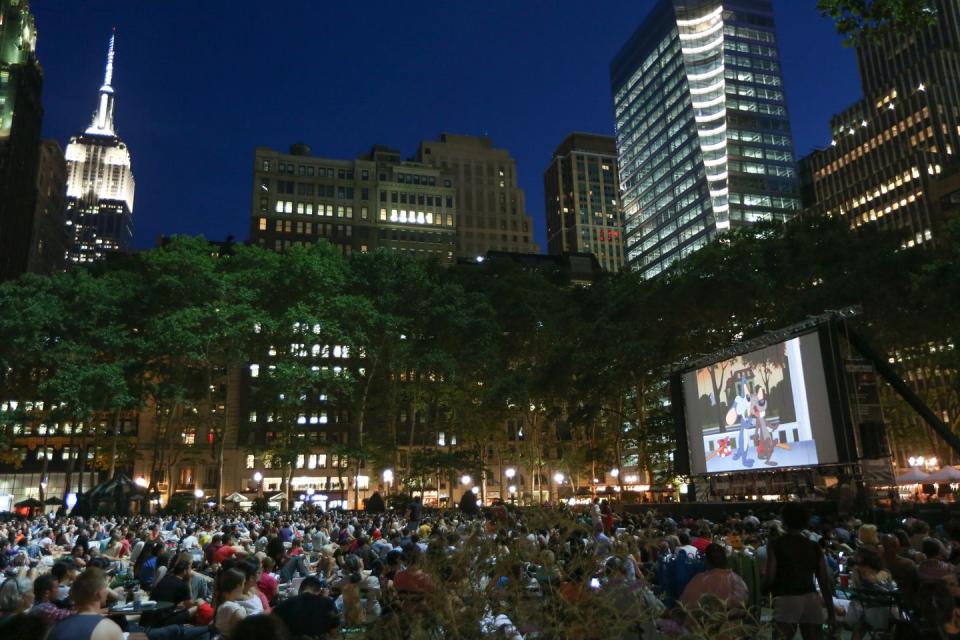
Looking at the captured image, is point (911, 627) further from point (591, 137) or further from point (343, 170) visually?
point (591, 137)

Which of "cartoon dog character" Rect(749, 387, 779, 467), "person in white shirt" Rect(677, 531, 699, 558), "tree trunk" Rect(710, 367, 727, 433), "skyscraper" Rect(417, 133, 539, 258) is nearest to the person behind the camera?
"person in white shirt" Rect(677, 531, 699, 558)

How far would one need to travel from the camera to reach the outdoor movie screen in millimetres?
21359

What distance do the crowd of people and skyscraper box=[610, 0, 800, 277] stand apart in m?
97.8

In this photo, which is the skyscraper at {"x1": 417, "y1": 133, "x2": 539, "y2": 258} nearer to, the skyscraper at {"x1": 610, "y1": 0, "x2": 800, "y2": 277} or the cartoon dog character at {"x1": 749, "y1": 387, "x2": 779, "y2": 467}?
the skyscraper at {"x1": 610, "y1": 0, "x2": 800, "y2": 277}

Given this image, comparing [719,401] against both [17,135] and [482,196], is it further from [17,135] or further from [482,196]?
[482,196]

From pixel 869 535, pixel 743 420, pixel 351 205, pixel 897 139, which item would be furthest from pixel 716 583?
pixel 897 139

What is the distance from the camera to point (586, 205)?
162625 mm

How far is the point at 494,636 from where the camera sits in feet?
10.9

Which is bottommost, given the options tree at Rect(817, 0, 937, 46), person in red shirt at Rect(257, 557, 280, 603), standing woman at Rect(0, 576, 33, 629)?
person in red shirt at Rect(257, 557, 280, 603)

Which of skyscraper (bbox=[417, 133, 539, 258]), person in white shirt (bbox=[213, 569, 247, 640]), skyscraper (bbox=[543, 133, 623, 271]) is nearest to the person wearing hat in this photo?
person in white shirt (bbox=[213, 569, 247, 640])

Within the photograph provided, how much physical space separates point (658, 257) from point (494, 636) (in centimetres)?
12570

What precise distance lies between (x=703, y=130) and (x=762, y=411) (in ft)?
320

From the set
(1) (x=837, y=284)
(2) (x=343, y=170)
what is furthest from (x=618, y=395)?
(2) (x=343, y=170)

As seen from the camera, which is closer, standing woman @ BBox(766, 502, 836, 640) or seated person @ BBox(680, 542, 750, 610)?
standing woman @ BBox(766, 502, 836, 640)
